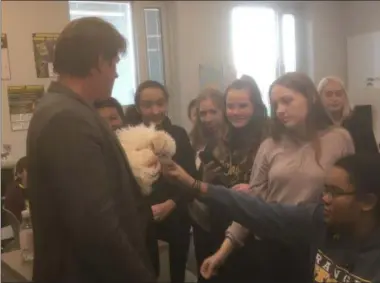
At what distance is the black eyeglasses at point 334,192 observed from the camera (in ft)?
2.03

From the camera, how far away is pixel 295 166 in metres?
0.67

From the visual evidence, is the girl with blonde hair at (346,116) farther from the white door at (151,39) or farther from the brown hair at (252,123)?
the white door at (151,39)

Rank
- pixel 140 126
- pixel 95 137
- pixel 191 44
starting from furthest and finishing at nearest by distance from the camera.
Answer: pixel 191 44 → pixel 140 126 → pixel 95 137

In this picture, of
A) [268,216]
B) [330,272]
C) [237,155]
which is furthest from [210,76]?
[330,272]

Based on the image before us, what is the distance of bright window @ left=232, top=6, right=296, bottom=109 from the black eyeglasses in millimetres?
227

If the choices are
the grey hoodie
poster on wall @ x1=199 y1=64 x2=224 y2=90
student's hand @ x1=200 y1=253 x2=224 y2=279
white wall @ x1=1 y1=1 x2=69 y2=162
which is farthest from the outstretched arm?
white wall @ x1=1 y1=1 x2=69 y2=162

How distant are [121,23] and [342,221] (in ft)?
1.57

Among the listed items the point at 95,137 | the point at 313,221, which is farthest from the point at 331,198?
the point at 95,137

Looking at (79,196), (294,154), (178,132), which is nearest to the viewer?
(79,196)

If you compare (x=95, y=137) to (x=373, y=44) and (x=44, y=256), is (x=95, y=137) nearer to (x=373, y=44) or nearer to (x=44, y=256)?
(x=44, y=256)

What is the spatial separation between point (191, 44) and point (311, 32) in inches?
8.3

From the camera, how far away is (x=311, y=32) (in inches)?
31.2

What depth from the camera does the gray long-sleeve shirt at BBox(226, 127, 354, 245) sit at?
2.16ft

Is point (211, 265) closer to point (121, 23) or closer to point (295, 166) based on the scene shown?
point (295, 166)
